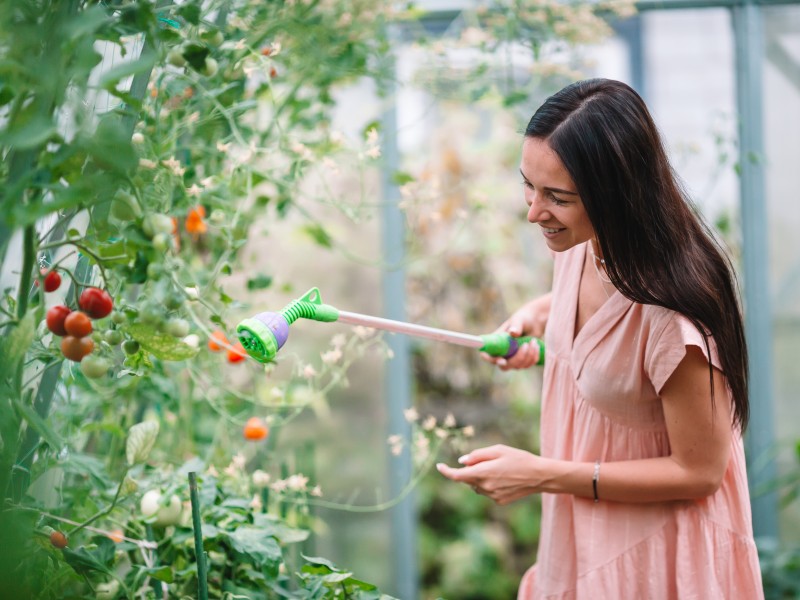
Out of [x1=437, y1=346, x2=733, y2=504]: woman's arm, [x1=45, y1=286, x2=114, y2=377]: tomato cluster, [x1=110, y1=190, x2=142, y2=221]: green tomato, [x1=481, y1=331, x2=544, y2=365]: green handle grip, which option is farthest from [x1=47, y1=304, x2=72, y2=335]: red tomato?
[x1=481, y1=331, x2=544, y2=365]: green handle grip

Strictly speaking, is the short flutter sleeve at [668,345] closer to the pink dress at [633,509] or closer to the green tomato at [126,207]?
the pink dress at [633,509]

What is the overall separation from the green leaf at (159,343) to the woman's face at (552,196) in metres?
0.44

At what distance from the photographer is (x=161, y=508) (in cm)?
111

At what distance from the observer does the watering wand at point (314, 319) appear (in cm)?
96

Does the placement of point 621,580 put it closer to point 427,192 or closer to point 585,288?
point 585,288

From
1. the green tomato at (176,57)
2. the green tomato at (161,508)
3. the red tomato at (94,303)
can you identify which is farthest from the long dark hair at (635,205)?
the green tomato at (161,508)

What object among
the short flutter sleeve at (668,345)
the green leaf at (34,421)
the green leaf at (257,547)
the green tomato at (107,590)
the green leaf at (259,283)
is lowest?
the green tomato at (107,590)

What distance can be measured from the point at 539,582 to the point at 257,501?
424 mm

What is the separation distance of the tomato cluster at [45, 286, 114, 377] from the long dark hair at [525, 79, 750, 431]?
0.54 m

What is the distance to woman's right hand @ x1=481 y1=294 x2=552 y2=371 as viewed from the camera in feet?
4.23

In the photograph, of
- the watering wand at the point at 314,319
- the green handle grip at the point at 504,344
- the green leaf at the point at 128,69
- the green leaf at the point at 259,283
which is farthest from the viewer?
the green leaf at the point at 259,283

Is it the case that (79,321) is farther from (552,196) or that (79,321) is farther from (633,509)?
(633,509)

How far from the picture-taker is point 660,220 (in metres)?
1.02

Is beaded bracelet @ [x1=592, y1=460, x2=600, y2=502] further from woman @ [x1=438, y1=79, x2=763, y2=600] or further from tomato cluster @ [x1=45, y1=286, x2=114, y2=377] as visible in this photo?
tomato cluster @ [x1=45, y1=286, x2=114, y2=377]
